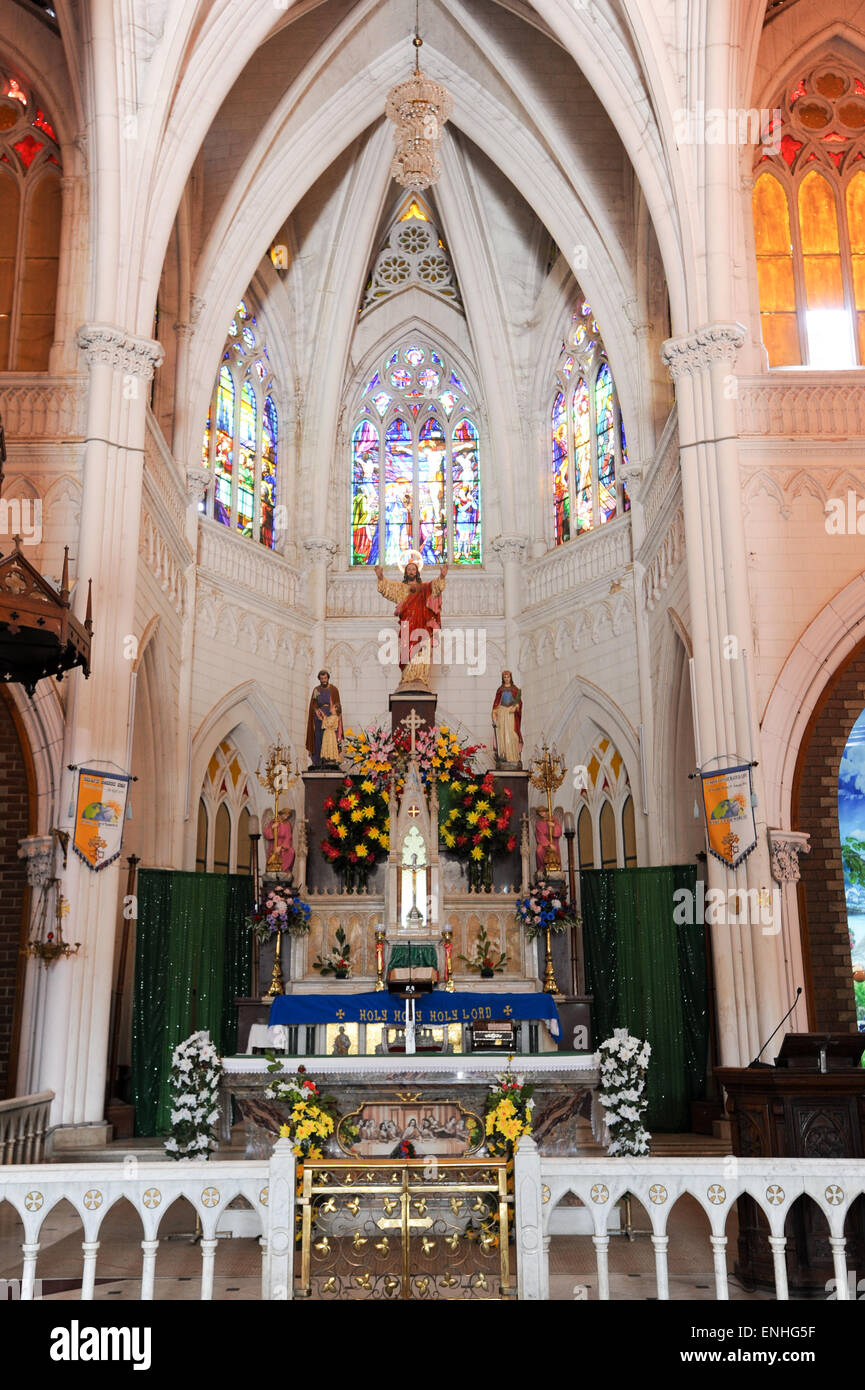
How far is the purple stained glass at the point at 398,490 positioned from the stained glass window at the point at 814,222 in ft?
30.5

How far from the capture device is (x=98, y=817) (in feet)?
43.3

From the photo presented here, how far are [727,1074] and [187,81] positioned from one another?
13950mm

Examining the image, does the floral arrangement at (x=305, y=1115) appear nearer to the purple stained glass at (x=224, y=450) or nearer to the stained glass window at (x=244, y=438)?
the stained glass window at (x=244, y=438)

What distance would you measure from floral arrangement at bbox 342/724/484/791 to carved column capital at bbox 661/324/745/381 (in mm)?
5158

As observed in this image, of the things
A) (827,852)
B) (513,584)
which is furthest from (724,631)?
(513,584)

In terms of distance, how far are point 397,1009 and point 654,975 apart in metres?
4.85

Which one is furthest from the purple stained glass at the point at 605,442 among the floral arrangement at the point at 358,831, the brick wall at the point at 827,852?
the floral arrangement at the point at 358,831

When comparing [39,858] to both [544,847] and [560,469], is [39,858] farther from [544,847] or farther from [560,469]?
[560,469]

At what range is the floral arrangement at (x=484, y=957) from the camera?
14.5m

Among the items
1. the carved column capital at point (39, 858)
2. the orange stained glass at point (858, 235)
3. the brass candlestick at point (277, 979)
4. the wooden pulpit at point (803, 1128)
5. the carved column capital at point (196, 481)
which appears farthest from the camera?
the carved column capital at point (196, 481)

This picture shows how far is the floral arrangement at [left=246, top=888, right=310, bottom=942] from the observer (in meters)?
14.0

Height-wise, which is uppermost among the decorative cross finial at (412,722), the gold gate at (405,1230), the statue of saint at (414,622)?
the statue of saint at (414,622)

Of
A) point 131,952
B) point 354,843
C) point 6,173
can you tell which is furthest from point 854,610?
point 6,173

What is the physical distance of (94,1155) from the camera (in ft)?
38.7
